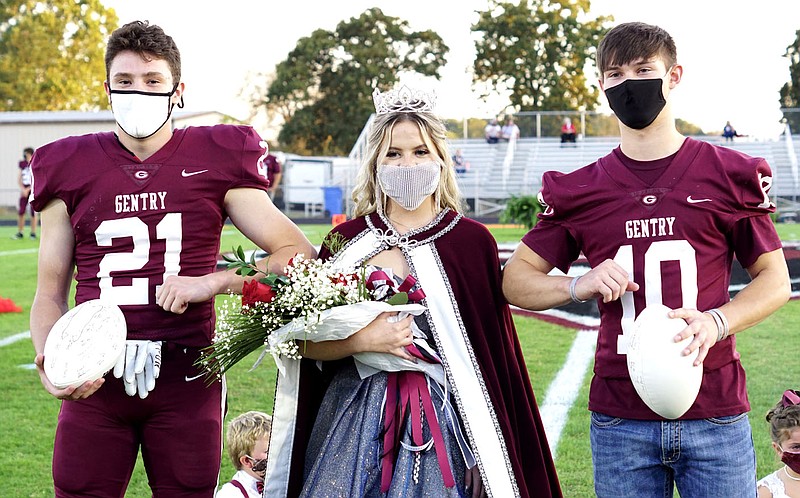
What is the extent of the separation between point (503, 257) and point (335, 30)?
41711mm

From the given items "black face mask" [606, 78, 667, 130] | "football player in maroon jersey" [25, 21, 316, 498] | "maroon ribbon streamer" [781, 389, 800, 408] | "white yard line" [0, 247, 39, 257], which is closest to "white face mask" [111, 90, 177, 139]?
"football player in maroon jersey" [25, 21, 316, 498]

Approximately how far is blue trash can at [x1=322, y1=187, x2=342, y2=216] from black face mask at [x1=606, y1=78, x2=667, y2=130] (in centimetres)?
2737

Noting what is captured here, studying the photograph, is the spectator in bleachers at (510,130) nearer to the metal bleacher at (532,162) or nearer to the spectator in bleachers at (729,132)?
the metal bleacher at (532,162)

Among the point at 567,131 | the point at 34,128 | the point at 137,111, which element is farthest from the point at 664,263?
the point at 34,128

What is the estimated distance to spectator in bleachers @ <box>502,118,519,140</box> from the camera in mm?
33094

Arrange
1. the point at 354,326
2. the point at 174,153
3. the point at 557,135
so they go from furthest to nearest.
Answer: the point at 557,135, the point at 174,153, the point at 354,326

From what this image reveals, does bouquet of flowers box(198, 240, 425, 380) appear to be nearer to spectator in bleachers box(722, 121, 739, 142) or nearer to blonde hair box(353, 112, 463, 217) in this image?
blonde hair box(353, 112, 463, 217)

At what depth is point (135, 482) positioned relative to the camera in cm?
491

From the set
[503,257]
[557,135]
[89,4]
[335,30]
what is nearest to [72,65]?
[89,4]

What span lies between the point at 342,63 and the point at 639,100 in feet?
168

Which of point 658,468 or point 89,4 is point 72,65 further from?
point 658,468

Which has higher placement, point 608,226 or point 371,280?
point 608,226

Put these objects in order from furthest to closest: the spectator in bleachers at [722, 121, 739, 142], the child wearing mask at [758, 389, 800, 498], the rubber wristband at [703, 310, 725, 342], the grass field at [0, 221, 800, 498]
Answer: the spectator in bleachers at [722, 121, 739, 142] < the grass field at [0, 221, 800, 498] < the child wearing mask at [758, 389, 800, 498] < the rubber wristband at [703, 310, 725, 342]

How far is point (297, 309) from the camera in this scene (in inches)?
114
